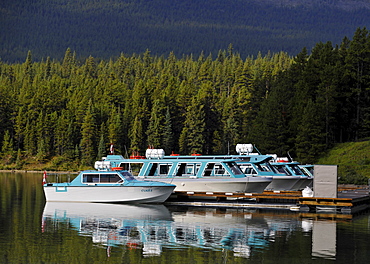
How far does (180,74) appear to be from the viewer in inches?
7298

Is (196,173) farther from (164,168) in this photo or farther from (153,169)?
(153,169)

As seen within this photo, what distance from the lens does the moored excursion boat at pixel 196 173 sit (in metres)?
44.2

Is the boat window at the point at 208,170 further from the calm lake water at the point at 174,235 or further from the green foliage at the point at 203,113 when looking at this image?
the green foliage at the point at 203,113

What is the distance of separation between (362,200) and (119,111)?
306ft

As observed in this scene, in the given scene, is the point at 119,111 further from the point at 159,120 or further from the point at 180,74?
the point at 180,74

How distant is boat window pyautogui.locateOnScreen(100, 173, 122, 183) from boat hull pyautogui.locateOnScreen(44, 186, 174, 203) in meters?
0.43

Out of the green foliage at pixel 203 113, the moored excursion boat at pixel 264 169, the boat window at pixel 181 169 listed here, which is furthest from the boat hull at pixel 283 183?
the green foliage at pixel 203 113

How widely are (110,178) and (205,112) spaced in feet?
256

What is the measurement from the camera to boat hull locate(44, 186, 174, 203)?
4097 cm

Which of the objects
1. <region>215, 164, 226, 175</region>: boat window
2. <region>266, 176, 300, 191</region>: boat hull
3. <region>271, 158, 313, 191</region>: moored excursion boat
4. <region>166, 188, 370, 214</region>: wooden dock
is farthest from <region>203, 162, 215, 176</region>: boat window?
<region>271, 158, 313, 191</region>: moored excursion boat

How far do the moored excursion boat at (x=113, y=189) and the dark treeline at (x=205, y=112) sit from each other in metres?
42.1

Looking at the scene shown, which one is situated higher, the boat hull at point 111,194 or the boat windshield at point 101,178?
the boat windshield at point 101,178

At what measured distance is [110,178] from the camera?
41.1 m

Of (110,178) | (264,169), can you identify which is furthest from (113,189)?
(264,169)
